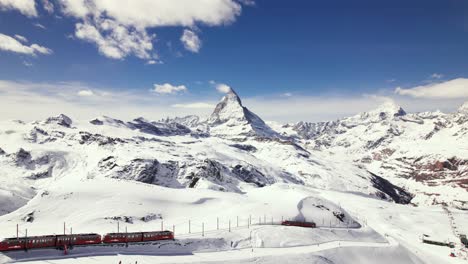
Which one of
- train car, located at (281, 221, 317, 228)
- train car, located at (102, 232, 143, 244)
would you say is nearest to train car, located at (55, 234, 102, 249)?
train car, located at (102, 232, 143, 244)

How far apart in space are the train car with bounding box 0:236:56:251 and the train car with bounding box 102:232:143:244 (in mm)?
9638

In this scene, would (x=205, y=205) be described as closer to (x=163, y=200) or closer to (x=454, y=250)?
(x=163, y=200)

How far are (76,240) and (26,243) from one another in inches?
327

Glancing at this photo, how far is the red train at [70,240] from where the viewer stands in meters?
63.4

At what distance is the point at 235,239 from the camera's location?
290ft

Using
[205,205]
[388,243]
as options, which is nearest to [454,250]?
[388,243]

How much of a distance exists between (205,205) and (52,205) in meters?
48.1

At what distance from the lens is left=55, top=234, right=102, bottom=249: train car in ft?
221

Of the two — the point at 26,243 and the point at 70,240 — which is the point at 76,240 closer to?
the point at 70,240

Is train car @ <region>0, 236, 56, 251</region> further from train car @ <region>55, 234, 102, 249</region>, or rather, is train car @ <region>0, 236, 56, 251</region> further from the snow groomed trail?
train car @ <region>55, 234, 102, 249</region>

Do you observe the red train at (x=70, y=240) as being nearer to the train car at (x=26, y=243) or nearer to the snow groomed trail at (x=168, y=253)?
the train car at (x=26, y=243)

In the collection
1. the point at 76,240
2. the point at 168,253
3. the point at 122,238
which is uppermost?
the point at 76,240

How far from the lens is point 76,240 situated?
6931 centimetres

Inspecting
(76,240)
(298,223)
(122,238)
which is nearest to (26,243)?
Answer: (76,240)
